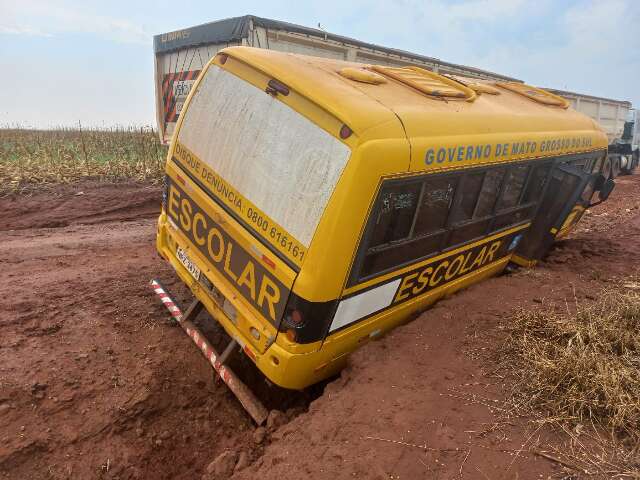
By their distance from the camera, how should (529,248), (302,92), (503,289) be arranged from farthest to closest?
1. (529,248)
2. (503,289)
3. (302,92)

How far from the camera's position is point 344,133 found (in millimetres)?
2727

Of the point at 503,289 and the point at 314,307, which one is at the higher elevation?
the point at 314,307

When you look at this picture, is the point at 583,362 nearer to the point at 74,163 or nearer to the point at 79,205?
the point at 79,205

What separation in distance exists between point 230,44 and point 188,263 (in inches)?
149

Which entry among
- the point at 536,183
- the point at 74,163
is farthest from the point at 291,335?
the point at 74,163

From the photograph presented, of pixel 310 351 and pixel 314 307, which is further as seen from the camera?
pixel 310 351

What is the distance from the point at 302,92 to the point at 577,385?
2614 millimetres

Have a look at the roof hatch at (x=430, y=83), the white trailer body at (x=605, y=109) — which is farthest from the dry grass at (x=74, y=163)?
the white trailer body at (x=605, y=109)

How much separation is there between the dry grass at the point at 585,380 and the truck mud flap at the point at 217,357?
186cm

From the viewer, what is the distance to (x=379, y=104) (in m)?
3.00

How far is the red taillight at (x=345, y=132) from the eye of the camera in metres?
2.71

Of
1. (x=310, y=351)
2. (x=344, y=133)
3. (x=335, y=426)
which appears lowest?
(x=335, y=426)

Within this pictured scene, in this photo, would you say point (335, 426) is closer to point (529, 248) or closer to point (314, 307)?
point (314, 307)

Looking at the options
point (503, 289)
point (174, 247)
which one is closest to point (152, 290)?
point (174, 247)
